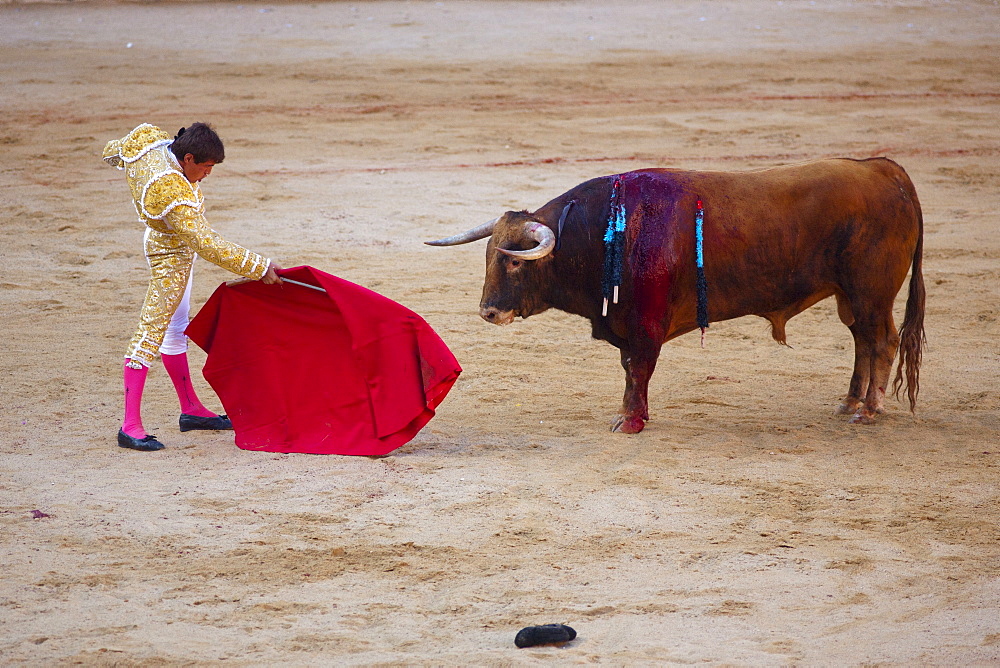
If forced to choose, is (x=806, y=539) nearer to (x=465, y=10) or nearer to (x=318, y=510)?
(x=318, y=510)

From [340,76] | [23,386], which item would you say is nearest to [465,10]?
[340,76]

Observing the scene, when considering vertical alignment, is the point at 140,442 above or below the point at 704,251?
below

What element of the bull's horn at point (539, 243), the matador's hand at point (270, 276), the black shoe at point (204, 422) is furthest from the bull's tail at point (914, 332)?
the black shoe at point (204, 422)

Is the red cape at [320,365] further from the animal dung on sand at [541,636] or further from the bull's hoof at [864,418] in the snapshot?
the bull's hoof at [864,418]

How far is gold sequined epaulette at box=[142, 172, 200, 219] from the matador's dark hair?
129mm

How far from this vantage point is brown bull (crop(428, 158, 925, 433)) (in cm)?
601

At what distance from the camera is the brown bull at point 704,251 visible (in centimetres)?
601

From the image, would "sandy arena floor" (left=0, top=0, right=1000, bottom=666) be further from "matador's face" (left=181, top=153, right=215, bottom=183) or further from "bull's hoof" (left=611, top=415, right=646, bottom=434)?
"matador's face" (left=181, top=153, right=215, bottom=183)

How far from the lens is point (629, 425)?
20.0ft

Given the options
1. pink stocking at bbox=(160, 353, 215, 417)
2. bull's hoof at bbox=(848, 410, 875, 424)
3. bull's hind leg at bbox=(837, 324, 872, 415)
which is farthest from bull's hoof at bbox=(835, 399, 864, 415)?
pink stocking at bbox=(160, 353, 215, 417)

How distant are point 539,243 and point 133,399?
2.18 m

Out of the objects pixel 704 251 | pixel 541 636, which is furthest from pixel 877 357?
pixel 541 636

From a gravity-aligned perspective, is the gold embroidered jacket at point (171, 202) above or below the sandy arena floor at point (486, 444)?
above

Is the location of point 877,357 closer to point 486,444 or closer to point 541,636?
point 486,444
